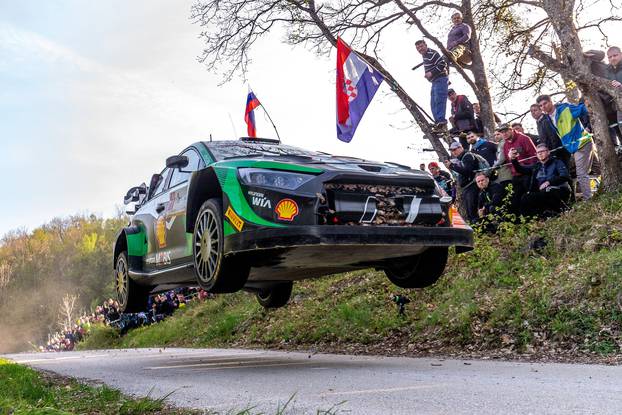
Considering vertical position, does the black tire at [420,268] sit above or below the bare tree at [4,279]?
above

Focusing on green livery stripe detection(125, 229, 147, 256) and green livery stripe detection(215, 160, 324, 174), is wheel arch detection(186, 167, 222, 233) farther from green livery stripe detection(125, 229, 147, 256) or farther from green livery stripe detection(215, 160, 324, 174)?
green livery stripe detection(125, 229, 147, 256)

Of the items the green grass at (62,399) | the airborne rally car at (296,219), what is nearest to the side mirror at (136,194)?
the airborne rally car at (296,219)

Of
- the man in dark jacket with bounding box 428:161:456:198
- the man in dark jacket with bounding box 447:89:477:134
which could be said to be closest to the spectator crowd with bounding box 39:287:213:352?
the man in dark jacket with bounding box 428:161:456:198

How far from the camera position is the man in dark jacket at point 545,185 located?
32.6ft

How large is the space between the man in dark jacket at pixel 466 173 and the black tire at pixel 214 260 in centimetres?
607

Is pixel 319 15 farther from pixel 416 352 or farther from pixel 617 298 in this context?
Result: pixel 617 298

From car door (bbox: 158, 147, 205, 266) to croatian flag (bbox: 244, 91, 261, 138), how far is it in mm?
6035

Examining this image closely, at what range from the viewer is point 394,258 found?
712 cm

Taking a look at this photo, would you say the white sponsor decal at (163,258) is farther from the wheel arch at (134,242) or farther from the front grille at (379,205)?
the front grille at (379,205)

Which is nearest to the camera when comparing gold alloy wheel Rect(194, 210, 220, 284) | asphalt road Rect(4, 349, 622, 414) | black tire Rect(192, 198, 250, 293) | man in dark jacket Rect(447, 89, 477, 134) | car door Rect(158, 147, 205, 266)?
asphalt road Rect(4, 349, 622, 414)

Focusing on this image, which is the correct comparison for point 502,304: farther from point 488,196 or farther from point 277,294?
point 277,294

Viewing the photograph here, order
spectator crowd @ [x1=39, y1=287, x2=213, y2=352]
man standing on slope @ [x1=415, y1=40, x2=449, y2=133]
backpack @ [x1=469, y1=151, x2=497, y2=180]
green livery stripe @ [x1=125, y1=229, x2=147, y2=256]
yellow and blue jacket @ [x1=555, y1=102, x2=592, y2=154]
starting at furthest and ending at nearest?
spectator crowd @ [x1=39, y1=287, x2=213, y2=352]
man standing on slope @ [x1=415, y1=40, x2=449, y2=133]
backpack @ [x1=469, y1=151, x2=497, y2=180]
yellow and blue jacket @ [x1=555, y1=102, x2=592, y2=154]
green livery stripe @ [x1=125, y1=229, x2=147, y2=256]

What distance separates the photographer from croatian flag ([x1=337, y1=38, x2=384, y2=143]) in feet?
35.5

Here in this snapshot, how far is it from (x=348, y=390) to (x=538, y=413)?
1.54m
